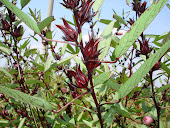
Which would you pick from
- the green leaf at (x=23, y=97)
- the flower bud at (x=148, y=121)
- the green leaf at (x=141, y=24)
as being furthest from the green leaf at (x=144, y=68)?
the flower bud at (x=148, y=121)

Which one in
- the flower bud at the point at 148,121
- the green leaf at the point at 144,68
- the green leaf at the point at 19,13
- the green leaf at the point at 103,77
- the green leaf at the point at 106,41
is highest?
the green leaf at the point at 19,13

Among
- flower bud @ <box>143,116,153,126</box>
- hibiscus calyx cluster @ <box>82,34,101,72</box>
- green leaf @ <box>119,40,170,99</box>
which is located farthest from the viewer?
flower bud @ <box>143,116,153,126</box>

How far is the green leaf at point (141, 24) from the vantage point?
354 mm

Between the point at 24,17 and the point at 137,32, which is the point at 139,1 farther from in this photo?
the point at 24,17

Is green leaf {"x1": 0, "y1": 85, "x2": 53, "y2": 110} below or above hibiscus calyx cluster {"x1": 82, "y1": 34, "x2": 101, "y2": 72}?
below

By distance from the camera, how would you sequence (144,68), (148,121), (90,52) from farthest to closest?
1. (148,121)
2. (90,52)
3. (144,68)

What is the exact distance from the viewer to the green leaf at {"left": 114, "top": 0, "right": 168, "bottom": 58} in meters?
0.35

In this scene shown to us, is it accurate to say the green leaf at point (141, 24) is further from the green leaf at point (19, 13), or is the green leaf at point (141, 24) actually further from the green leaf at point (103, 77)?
the green leaf at point (19, 13)

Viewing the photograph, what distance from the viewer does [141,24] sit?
38 centimetres

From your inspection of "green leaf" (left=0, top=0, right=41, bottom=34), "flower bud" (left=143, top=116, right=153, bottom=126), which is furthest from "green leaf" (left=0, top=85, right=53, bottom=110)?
"flower bud" (left=143, top=116, right=153, bottom=126)

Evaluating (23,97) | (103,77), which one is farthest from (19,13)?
(103,77)

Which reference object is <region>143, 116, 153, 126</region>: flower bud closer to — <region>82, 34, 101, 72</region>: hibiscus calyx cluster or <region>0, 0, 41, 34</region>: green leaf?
<region>82, 34, 101, 72</region>: hibiscus calyx cluster

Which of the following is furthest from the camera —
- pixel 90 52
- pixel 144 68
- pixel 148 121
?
pixel 148 121

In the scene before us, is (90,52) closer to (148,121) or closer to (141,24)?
(141,24)
